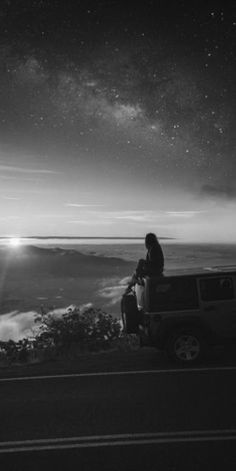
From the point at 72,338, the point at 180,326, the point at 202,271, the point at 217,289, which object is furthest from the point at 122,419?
the point at 72,338

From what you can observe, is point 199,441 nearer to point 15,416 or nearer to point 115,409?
point 115,409

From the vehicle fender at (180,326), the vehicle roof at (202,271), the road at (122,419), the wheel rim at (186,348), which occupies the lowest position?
the road at (122,419)

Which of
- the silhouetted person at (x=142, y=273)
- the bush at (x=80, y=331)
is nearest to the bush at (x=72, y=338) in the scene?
the bush at (x=80, y=331)

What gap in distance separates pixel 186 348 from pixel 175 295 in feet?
3.48

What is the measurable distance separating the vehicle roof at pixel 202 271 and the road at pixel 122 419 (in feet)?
5.68

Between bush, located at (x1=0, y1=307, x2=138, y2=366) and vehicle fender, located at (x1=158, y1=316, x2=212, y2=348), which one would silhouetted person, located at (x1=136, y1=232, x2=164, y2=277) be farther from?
bush, located at (x1=0, y1=307, x2=138, y2=366)

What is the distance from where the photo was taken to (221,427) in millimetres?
6148

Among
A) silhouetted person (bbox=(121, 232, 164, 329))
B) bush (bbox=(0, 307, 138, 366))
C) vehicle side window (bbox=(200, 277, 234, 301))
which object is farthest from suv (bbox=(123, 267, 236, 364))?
bush (bbox=(0, 307, 138, 366))

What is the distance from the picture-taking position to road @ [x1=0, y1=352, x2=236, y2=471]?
17.7ft

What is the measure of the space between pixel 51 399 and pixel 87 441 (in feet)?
5.84

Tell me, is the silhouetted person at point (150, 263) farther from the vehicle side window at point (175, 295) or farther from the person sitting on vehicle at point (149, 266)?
the vehicle side window at point (175, 295)

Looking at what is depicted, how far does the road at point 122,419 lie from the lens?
541 centimetres

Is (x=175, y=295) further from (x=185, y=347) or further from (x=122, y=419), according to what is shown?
(x=122, y=419)

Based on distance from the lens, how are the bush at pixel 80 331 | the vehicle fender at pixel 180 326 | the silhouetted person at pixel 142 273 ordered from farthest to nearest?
the bush at pixel 80 331 < the silhouetted person at pixel 142 273 < the vehicle fender at pixel 180 326
